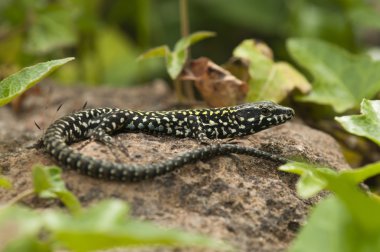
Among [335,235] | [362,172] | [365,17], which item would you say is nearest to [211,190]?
[362,172]

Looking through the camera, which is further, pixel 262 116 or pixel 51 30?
pixel 51 30

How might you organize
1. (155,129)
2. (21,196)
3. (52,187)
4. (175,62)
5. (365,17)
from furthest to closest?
(365,17)
(175,62)
(155,129)
(21,196)
(52,187)

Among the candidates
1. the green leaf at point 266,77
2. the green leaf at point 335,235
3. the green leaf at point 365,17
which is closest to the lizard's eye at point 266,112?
the green leaf at point 266,77

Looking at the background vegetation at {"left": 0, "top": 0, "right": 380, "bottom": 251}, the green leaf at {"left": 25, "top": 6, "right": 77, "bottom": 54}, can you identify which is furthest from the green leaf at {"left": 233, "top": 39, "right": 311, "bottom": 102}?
the green leaf at {"left": 25, "top": 6, "right": 77, "bottom": 54}

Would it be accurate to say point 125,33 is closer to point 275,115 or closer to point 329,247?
point 275,115

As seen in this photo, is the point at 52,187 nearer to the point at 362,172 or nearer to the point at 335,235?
the point at 335,235

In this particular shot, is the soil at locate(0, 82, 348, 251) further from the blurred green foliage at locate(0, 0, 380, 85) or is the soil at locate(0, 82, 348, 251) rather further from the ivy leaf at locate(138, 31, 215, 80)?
the blurred green foliage at locate(0, 0, 380, 85)

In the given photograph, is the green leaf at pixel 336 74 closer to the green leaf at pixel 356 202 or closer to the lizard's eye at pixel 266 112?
the lizard's eye at pixel 266 112
